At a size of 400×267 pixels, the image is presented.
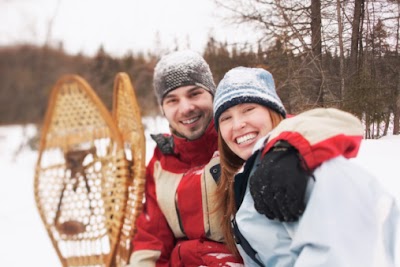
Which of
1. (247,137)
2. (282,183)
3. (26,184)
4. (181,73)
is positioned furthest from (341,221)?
(26,184)

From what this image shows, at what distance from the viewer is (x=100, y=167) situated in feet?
3.75

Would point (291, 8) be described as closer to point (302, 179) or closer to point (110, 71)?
point (302, 179)

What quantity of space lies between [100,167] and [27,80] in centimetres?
39

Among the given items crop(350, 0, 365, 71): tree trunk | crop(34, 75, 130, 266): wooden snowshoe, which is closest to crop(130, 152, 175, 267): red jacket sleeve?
crop(34, 75, 130, 266): wooden snowshoe

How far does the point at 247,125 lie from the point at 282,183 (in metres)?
0.24

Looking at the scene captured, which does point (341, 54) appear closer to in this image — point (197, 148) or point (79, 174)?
point (197, 148)

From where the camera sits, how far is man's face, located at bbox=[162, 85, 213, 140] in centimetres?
93

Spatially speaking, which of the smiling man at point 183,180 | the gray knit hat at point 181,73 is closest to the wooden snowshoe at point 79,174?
the smiling man at point 183,180

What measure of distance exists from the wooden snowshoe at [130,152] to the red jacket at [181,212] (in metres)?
0.04

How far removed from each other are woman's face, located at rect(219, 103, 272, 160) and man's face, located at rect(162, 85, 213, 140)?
0.64ft

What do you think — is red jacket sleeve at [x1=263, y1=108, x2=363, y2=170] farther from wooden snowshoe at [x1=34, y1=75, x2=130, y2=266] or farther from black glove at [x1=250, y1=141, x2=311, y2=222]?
wooden snowshoe at [x1=34, y1=75, x2=130, y2=266]

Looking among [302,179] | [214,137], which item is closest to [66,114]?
[214,137]

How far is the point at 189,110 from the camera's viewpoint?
921mm

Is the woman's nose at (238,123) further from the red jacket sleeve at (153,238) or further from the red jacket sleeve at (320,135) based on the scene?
the red jacket sleeve at (153,238)
